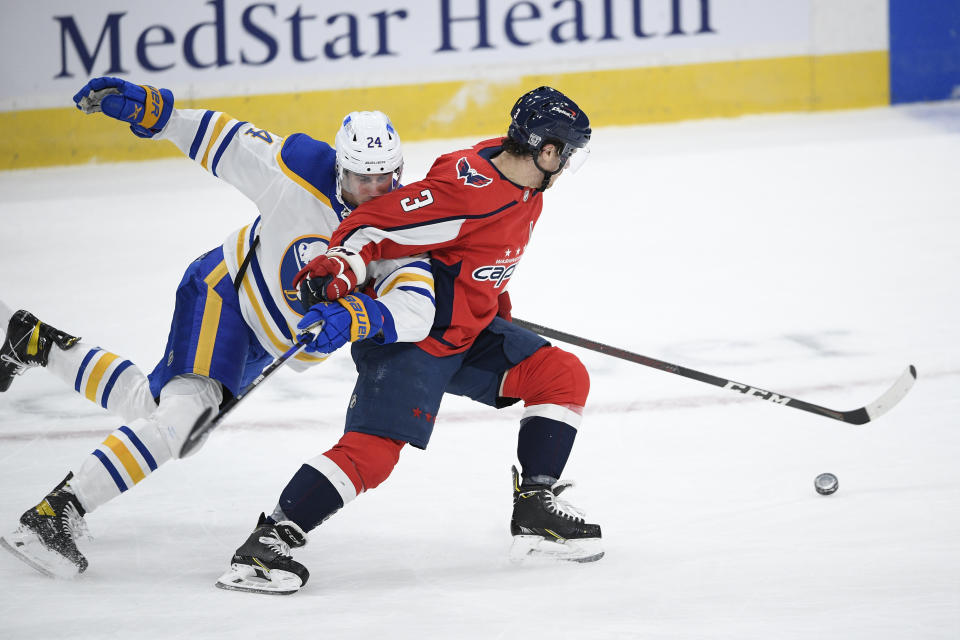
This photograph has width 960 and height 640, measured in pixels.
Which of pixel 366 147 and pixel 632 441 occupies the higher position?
pixel 366 147

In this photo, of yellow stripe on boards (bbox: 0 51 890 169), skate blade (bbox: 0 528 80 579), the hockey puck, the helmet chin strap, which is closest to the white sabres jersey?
the helmet chin strap

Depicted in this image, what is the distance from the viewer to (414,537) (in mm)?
2777

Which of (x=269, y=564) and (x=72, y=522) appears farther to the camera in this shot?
(x=72, y=522)

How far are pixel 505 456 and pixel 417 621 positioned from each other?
1.07m

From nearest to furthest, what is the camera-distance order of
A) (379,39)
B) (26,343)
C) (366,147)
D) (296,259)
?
(366,147) < (296,259) < (26,343) < (379,39)

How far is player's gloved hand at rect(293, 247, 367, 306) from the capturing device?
8.01 ft

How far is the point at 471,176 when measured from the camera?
259cm

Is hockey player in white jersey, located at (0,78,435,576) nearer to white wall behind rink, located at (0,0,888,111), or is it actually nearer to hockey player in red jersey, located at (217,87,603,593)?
hockey player in red jersey, located at (217,87,603,593)

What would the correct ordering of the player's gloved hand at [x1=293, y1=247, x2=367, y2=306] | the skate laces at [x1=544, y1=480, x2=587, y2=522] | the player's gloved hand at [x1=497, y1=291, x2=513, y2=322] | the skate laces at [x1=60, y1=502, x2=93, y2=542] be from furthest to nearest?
the player's gloved hand at [x1=497, y1=291, x2=513, y2=322] < the skate laces at [x1=544, y1=480, x2=587, y2=522] < the skate laces at [x1=60, y1=502, x2=93, y2=542] < the player's gloved hand at [x1=293, y1=247, x2=367, y2=306]

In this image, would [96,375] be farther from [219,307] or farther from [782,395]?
[782,395]

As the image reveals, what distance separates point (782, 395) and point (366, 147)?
1.21m

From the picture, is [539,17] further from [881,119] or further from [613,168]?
Result: [881,119]

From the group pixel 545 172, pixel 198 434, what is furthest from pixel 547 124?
pixel 198 434

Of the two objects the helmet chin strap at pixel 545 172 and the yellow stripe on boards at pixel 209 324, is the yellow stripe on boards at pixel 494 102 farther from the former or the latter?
the helmet chin strap at pixel 545 172
